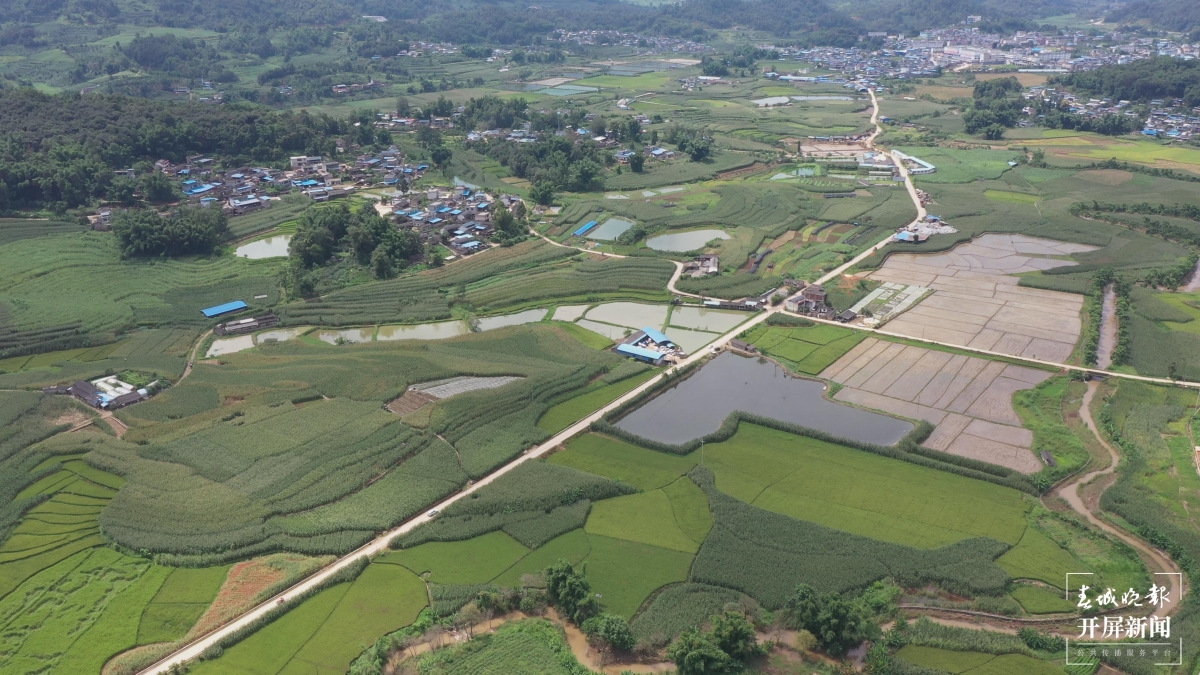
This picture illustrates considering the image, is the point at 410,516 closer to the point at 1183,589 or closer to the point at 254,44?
the point at 1183,589

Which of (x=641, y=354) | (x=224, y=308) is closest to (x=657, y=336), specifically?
(x=641, y=354)

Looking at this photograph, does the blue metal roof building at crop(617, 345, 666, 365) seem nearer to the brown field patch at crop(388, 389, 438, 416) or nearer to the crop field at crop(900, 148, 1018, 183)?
the brown field patch at crop(388, 389, 438, 416)

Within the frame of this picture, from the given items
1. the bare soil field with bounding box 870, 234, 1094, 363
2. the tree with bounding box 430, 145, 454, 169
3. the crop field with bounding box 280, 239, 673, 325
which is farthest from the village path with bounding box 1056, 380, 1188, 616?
the tree with bounding box 430, 145, 454, 169

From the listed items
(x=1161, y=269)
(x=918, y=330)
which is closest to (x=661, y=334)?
(x=918, y=330)

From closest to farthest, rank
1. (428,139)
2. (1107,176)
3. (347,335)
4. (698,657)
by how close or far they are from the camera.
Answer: (698,657), (347,335), (1107,176), (428,139)

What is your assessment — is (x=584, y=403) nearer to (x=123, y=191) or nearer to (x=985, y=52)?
(x=123, y=191)

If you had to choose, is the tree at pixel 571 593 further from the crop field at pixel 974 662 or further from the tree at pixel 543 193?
the tree at pixel 543 193

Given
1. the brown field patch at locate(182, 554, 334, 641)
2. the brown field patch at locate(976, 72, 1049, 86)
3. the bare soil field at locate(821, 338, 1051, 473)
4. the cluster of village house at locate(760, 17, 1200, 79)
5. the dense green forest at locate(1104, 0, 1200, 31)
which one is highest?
the dense green forest at locate(1104, 0, 1200, 31)
